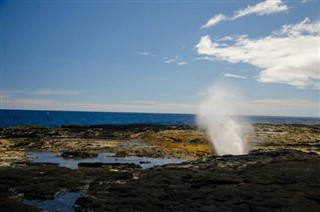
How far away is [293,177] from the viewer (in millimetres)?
15992

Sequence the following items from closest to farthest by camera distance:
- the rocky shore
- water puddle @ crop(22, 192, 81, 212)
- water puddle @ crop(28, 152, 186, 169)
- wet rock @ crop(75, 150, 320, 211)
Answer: wet rock @ crop(75, 150, 320, 211), the rocky shore, water puddle @ crop(22, 192, 81, 212), water puddle @ crop(28, 152, 186, 169)

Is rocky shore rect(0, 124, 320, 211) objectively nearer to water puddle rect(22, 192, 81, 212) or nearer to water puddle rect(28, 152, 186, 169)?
water puddle rect(22, 192, 81, 212)

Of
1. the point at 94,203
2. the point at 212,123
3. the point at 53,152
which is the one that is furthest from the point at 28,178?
the point at 212,123

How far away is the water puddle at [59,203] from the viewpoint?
13.7 meters

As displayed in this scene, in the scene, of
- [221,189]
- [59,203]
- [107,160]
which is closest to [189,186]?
[221,189]

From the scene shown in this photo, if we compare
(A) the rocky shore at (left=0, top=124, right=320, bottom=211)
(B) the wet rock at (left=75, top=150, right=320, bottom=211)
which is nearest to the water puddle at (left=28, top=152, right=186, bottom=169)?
(A) the rocky shore at (left=0, top=124, right=320, bottom=211)

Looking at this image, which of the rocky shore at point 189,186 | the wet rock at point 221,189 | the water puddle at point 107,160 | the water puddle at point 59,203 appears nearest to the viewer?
the wet rock at point 221,189

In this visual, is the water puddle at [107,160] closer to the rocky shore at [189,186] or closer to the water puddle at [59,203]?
the rocky shore at [189,186]

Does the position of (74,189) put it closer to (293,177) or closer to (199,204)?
(199,204)

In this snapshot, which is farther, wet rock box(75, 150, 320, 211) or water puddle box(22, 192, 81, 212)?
water puddle box(22, 192, 81, 212)

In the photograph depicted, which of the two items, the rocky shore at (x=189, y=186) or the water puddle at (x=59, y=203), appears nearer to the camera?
the rocky shore at (x=189, y=186)

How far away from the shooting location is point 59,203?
14.3 m

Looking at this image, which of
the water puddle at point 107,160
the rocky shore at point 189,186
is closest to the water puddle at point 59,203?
the rocky shore at point 189,186

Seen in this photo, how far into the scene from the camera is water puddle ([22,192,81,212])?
44.9 feet
